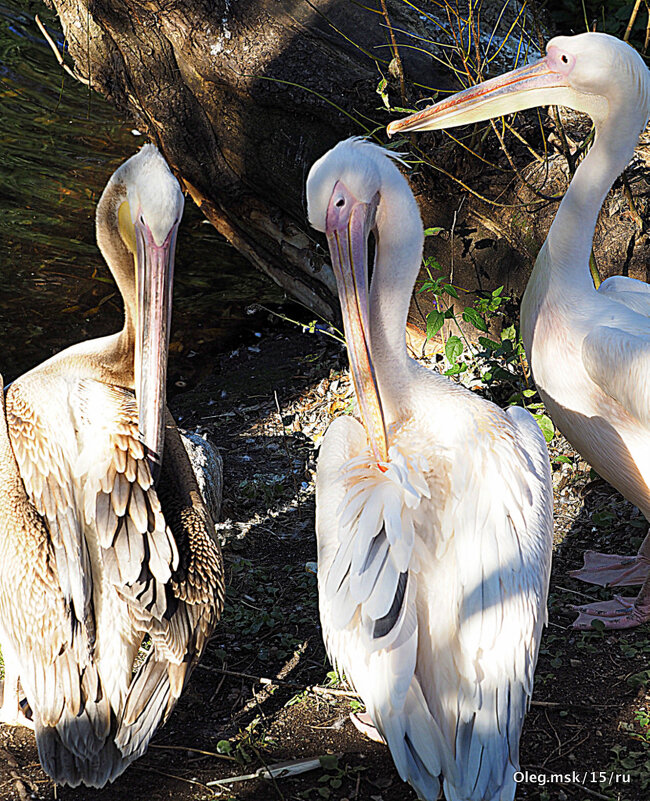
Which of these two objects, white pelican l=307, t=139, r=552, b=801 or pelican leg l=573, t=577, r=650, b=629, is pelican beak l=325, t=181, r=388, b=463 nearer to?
white pelican l=307, t=139, r=552, b=801

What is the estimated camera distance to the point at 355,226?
100 inches

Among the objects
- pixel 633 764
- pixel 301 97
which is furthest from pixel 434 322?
pixel 633 764

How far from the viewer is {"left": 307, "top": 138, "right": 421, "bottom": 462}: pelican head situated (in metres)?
2.50

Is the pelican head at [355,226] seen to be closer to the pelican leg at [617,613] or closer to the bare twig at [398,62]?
the pelican leg at [617,613]

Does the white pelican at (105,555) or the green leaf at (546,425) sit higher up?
the white pelican at (105,555)

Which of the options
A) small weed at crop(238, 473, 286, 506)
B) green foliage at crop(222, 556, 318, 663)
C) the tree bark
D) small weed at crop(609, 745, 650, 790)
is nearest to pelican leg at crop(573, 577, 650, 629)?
small weed at crop(609, 745, 650, 790)

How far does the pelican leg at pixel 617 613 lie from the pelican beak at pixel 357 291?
1115 millimetres

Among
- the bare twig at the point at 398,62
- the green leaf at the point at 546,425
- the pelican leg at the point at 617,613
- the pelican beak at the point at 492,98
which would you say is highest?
the bare twig at the point at 398,62

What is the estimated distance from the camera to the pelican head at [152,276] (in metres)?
2.46

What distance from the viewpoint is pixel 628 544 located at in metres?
3.52

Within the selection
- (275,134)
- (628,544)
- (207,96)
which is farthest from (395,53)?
(628,544)

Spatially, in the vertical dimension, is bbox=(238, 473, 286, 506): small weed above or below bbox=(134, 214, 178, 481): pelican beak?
below

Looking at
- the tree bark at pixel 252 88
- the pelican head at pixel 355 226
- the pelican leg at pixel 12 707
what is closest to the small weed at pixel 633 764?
the pelican head at pixel 355 226

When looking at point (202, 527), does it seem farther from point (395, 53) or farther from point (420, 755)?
point (395, 53)
